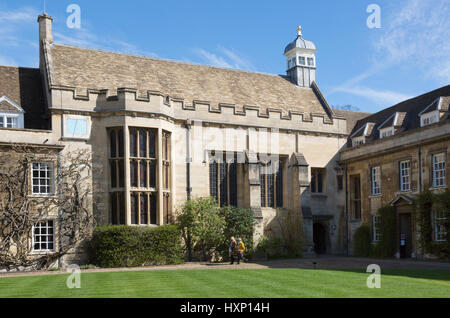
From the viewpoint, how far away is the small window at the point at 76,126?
23781mm

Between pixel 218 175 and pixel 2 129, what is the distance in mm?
10908

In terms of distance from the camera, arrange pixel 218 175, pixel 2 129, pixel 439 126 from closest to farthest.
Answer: pixel 2 129 → pixel 439 126 → pixel 218 175

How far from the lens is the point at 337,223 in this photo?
30984mm

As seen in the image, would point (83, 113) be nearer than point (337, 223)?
Yes

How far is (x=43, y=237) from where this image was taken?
23.2 m

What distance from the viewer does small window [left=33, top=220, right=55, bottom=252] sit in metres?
22.9

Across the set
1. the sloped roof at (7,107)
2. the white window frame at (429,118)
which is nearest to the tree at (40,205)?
the sloped roof at (7,107)

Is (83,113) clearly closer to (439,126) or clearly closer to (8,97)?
(8,97)

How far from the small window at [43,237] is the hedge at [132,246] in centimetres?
175

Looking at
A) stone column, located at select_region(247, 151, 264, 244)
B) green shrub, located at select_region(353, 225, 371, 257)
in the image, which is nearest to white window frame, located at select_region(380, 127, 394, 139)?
green shrub, located at select_region(353, 225, 371, 257)

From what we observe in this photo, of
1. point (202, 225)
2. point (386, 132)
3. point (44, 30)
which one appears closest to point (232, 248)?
point (202, 225)

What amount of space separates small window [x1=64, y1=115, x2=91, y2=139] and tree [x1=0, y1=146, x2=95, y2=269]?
2.63ft

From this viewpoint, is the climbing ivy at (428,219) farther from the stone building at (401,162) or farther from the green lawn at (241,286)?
the green lawn at (241,286)

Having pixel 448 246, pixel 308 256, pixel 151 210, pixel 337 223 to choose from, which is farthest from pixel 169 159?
pixel 448 246
